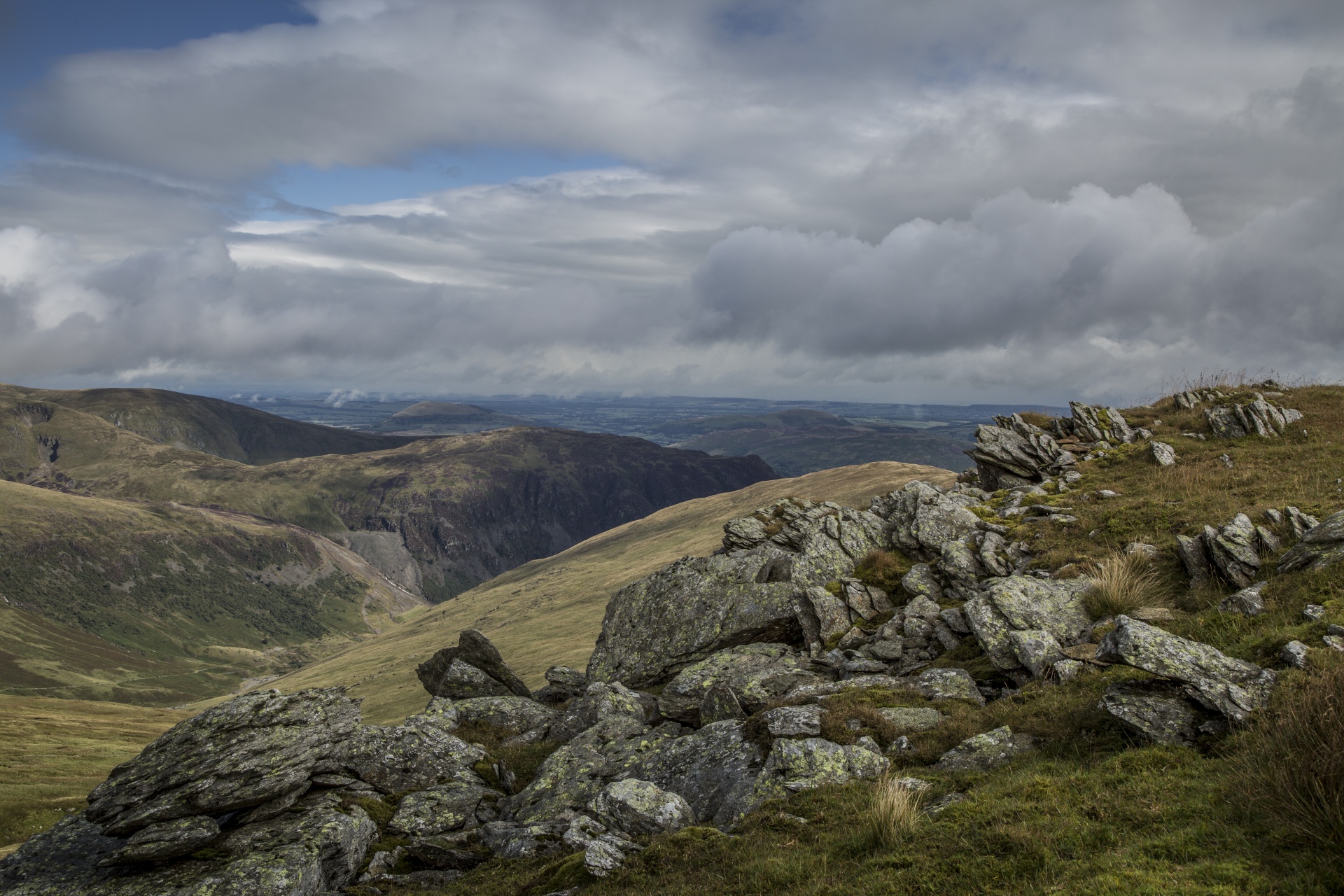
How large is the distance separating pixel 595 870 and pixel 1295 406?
47901mm

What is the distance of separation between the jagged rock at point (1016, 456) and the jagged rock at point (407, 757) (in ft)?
109

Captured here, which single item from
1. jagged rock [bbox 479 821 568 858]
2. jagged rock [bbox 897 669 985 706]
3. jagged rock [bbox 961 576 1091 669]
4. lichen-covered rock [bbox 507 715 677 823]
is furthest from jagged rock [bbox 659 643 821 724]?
jagged rock [bbox 479 821 568 858]

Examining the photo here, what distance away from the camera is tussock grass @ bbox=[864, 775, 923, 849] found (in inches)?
498

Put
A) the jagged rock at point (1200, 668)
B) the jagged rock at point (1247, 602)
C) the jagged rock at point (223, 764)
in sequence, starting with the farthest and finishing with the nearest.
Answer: the jagged rock at point (223, 764), the jagged rock at point (1247, 602), the jagged rock at point (1200, 668)

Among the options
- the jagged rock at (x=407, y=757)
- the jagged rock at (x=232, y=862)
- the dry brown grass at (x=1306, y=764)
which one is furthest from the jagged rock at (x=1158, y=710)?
the jagged rock at (x=407, y=757)

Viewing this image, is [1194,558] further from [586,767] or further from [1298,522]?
[586,767]

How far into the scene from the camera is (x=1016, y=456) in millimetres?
42594

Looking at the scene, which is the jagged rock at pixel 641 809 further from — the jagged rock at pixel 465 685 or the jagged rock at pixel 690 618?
the jagged rock at pixel 465 685

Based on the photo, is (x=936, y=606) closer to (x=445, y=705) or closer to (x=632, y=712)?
(x=632, y=712)

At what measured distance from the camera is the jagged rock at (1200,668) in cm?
1350

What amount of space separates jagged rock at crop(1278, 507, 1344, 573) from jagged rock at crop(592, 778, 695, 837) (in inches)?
738

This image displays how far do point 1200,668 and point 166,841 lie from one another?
2558cm

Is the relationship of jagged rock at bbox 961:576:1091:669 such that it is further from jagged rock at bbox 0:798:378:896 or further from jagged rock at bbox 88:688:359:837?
jagged rock at bbox 88:688:359:837

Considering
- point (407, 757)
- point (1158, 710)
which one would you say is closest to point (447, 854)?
point (407, 757)
